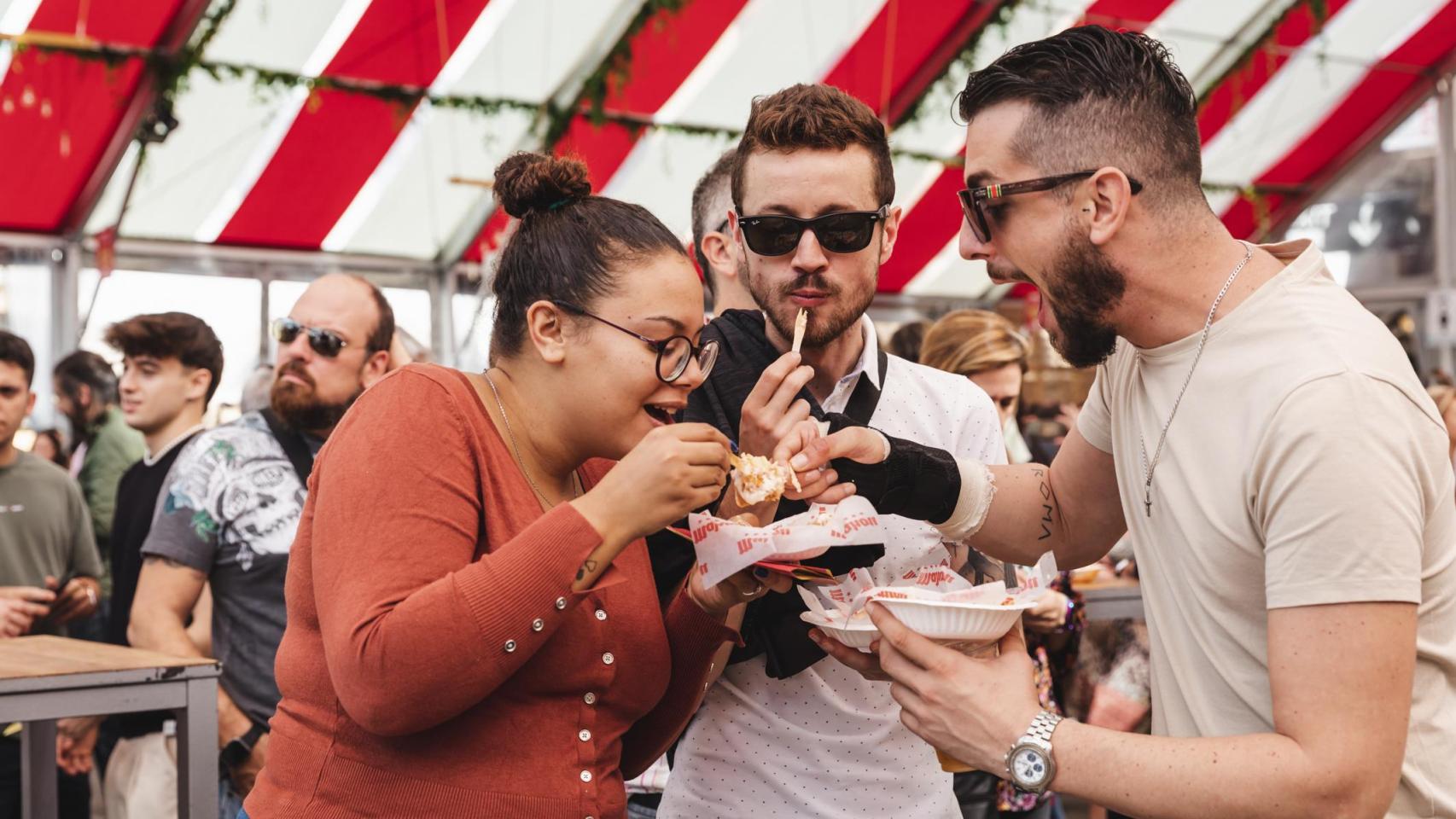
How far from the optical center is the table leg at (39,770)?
3.89 meters

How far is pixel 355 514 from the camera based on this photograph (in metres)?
1.71

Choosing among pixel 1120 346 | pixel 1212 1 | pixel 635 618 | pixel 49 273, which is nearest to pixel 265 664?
pixel 635 618

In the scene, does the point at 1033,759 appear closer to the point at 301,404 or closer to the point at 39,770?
the point at 301,404

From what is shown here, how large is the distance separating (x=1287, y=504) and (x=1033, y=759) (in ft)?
1.48

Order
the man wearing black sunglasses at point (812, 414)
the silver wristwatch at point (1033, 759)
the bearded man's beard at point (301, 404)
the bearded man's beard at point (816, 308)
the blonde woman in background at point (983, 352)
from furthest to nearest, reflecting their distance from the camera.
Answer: the blonde woman in background at point (983, 352) → the bearded man's beard at point (301, 404) → the bearded man's beard at point (816, 308) → the man wearing black sunglasses at point (812, 414) → the silver wristwatch at point (1033, 759)

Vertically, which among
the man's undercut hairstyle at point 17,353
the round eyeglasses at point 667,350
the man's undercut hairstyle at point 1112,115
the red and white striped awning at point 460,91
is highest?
the red and white striped awning at point 460,91

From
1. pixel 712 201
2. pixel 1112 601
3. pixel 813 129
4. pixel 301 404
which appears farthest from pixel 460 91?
pixel 813 129

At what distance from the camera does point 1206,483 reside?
179cm

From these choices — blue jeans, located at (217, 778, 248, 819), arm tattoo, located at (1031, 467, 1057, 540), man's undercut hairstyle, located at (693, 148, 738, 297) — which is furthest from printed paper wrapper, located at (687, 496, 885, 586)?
blue jeans, located at (217, 778, 248, 819)

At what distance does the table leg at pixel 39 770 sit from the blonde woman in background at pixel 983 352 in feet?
9.32

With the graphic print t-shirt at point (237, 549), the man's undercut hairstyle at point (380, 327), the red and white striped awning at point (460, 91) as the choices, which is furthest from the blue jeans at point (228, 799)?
the red and white striped awning at point (460, 91)

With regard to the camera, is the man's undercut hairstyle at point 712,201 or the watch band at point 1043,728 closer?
the watch band at point 1043,728

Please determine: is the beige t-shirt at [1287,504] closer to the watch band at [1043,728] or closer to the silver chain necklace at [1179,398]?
the silver chain necklace at [1179,398]

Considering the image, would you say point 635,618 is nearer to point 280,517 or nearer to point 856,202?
point 856,202
